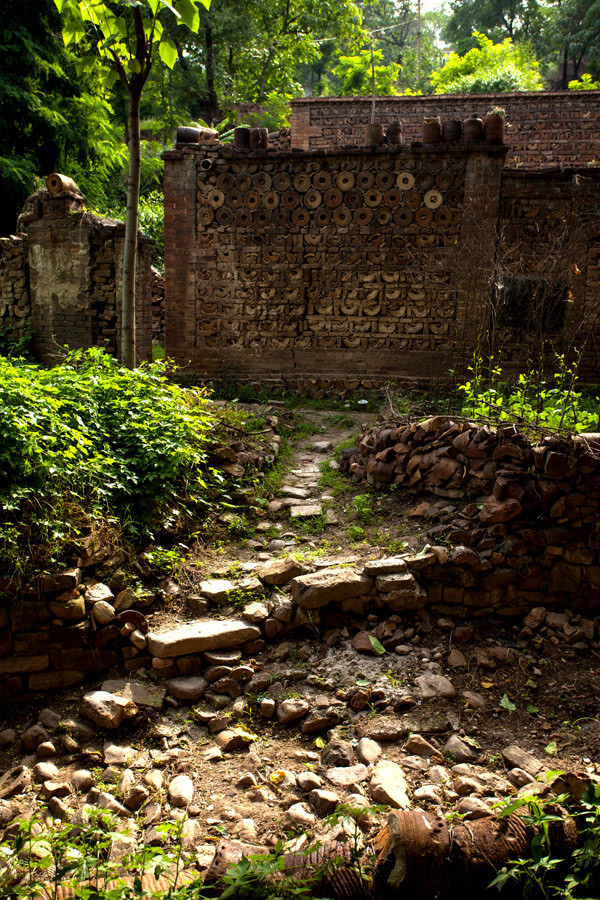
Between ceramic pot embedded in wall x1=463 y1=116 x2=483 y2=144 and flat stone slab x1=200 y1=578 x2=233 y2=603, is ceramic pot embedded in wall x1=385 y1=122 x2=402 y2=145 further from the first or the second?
flat stone slab x1=200 y1=578 x2=233 y2=603

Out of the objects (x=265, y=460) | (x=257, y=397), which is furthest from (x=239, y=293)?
(x=265, y=460)

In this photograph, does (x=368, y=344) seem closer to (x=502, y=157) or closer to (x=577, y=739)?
(x=502, y=157)

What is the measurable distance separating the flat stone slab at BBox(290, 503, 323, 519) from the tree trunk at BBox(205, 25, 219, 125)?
18.0 meters

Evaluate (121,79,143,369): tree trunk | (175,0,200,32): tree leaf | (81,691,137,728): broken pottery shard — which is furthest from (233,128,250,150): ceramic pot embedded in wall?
(81,691,137,728): broken pottery shard


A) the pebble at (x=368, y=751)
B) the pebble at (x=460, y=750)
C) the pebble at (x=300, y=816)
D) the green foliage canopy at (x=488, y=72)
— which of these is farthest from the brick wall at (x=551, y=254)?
the green foliage canopy at (x=488, y=72)

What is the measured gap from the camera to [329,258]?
30.9 ft

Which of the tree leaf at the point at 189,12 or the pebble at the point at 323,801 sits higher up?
the tree leaf at the point at 189,12

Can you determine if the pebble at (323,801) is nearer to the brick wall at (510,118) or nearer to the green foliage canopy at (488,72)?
the brick wall at (510,118)

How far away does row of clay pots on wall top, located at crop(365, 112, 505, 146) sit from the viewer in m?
8.79

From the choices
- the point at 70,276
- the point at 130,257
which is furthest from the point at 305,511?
the point at 70,276

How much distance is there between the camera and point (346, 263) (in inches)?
370

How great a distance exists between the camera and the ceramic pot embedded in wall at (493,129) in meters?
8.73

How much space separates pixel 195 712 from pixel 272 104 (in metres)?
20.8

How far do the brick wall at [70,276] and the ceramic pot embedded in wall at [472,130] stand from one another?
15.7 feet
